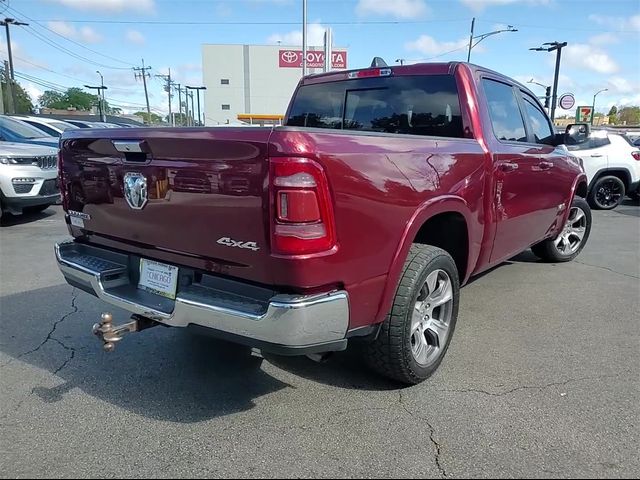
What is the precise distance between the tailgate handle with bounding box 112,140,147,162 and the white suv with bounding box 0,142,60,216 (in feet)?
20.3

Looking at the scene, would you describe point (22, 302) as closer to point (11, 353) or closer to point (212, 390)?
point (11, 353)

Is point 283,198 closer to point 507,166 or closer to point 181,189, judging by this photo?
point 181,189

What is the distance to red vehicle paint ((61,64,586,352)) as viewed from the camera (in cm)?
225

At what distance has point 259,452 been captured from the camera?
2.46 m

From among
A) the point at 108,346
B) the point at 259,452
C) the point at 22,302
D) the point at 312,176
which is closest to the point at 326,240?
the point at 312,176

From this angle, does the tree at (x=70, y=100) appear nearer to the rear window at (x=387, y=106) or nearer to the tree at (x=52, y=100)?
the tree at (x=52, y=100)

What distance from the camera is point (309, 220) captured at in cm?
222

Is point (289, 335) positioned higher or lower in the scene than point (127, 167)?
lower

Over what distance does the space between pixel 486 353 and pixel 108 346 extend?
2495mm

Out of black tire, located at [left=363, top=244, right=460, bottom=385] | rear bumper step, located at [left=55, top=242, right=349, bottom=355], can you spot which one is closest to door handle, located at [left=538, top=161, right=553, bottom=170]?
black tire, located at [left=363, top=244, right=460, bottom=385]

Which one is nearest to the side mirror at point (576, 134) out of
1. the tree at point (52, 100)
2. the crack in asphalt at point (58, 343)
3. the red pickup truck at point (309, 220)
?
the red pickup truck at point (309, 220)

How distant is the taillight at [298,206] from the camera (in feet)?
7.16

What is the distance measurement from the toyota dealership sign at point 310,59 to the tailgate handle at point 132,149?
140ft

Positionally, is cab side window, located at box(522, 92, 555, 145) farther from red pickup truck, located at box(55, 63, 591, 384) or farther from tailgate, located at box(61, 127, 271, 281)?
tailgate, located at box(61, 127, 271, 281)
